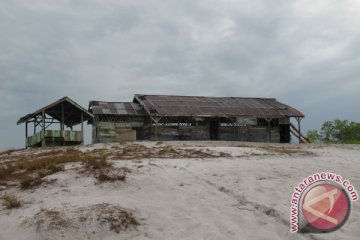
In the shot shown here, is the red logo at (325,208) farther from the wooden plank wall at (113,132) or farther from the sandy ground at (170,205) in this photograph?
the wooden plank wall at (113,132)

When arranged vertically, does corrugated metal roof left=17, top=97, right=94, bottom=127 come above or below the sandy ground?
above

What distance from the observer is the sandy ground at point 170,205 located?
6824mm

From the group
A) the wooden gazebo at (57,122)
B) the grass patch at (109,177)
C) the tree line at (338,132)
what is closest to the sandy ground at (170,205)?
the grass patch at (109,177)

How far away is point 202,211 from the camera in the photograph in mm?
7895

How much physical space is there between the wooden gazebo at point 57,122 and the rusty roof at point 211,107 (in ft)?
18.0

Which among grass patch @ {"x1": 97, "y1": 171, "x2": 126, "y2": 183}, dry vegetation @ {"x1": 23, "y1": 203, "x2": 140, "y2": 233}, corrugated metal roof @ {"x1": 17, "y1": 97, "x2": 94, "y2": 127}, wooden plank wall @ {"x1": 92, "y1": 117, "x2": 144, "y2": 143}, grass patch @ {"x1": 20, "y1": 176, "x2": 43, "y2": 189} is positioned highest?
corrugated metal roof @ {"x1": 17, "y1": 97, "x2": 94, "y2": 127}

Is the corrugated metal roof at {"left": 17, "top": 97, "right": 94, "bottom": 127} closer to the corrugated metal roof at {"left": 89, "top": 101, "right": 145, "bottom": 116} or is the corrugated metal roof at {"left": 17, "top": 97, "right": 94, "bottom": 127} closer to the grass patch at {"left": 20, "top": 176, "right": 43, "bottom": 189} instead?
the corrugated metal roof at {"left": 89, "top": 101, "right": 145, "bottom": 116}

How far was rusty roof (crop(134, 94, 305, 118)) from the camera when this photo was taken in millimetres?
33344

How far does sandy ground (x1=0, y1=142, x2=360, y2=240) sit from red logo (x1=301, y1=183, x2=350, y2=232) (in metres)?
0.19

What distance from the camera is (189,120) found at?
34594mm

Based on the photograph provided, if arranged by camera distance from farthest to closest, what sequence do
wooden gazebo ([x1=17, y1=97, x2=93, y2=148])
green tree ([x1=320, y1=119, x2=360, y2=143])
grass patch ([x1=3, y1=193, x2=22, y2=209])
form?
green tree ([x1=320, y1=119, x2=360, y2=143]) < wooden gazebo ([x1=17, y1=97, x2=93, y2=148]) < grass patch ([x1=3, y1=193, x2=22, y2=209])

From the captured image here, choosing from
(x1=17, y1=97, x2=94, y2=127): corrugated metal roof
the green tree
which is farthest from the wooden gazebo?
the green tree

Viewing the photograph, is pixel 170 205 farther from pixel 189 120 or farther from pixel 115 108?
pixel 115 108

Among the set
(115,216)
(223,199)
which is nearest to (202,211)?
(223,199)
